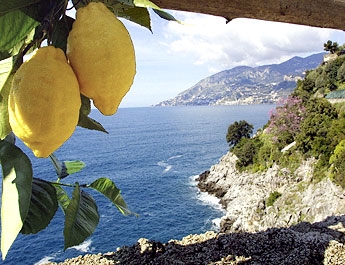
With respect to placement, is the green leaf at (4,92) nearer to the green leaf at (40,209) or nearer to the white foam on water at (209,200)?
the green leaf at (40,209)

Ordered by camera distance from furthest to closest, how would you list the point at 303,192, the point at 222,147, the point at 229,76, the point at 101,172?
the point at 229,76
the point at 222,147
the point at 101,172
the point at 303,192

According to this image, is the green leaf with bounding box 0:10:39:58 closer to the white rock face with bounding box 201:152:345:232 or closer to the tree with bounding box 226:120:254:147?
the white rock face with bounding box 201:152:345:232

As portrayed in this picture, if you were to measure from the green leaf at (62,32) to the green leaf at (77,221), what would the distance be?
0.15 meters

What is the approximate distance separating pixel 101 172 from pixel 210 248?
78.5 feet

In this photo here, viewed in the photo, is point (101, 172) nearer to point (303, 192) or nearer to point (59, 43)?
point (303, 192)

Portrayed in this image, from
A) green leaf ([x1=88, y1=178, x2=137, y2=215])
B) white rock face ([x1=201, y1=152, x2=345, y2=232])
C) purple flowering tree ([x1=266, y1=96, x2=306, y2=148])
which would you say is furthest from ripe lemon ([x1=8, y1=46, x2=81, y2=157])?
purple flowering tree ([x1=266, y1=96, x2=306, y2=148])

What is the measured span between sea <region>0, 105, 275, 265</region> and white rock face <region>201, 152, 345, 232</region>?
113 centimetres

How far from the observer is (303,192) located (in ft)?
41.1

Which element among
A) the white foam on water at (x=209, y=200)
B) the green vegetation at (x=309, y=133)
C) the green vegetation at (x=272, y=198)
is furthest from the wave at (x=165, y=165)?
the green vegetation at (x=272, y=198)

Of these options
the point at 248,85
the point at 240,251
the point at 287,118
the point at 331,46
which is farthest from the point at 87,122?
the point at 248,85

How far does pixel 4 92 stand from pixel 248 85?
13569cm

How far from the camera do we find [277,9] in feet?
2.16

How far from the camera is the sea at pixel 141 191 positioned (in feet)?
49.8

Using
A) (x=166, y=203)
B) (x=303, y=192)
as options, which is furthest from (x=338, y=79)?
(x=166, y=203)
